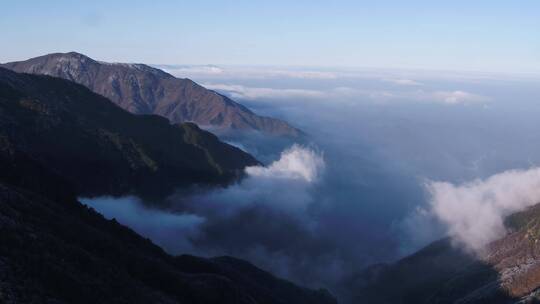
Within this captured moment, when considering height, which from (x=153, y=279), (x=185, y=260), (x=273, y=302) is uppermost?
(x=153, y=279)

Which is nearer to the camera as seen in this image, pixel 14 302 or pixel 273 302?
pixel 14 302

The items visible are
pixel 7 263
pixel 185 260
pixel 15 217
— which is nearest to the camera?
pixel 7 263

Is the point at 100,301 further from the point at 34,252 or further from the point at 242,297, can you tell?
the point at 242,297

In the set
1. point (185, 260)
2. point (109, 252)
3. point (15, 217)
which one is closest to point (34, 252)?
point (15, 217)

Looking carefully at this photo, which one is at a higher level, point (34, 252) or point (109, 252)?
point (34, 252)

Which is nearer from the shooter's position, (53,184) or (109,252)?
(109,252)

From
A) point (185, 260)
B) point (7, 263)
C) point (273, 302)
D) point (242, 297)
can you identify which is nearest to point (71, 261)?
point (7, 263)

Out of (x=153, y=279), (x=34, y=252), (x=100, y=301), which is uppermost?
(x=34, y=252)

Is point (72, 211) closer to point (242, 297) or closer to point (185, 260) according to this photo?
point (185, 260)

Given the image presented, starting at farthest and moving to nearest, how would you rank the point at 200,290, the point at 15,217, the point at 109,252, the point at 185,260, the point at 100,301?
1. the point at 185,260
2. the point at 200,290
3. the point at 109,252
4. the point at 15,217
5. the point at 100,301
